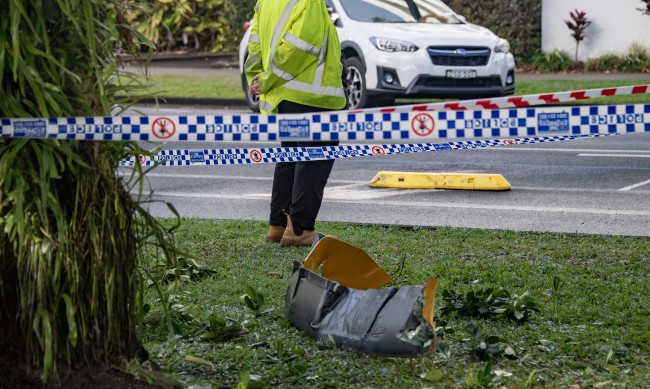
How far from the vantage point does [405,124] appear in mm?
5004

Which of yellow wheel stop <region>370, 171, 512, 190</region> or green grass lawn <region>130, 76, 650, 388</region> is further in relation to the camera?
yellow wheel stop <region>370, 171, 512, 190</region>

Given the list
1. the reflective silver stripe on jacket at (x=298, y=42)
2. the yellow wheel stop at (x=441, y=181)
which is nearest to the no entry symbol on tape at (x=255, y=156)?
the reflective silver stripe on jacket at (x=298, y=42)

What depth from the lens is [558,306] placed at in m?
5.50

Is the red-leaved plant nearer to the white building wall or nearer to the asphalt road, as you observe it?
the white building wall

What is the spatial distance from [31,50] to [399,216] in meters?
5.36

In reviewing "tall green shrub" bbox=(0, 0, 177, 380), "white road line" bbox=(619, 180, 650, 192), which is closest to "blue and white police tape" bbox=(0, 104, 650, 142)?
"tall green shrub" bbox=(0, 0, 177, 380)

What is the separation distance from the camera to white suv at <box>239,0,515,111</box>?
16.1 metres

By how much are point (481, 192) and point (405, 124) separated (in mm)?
4950

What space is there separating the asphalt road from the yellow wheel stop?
0.10 meters

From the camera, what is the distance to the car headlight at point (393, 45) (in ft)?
53.0

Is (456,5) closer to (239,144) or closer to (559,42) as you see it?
(559,42)

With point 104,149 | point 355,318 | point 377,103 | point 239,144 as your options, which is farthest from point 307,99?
point 377,103

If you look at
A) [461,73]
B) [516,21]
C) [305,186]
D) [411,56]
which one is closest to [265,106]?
[305,186]

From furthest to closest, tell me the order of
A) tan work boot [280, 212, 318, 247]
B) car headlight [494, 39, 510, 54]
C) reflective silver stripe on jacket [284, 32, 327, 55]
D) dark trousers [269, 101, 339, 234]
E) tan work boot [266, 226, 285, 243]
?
car headlight [494, 39, 510, 54], tan work boot [266, 226, 285, 243], tan work boot [280, 212, 318, 247], dark trousers [269, 101, 339, 234], reflective silver stripe on jacket [284, 32, 327, 55]
